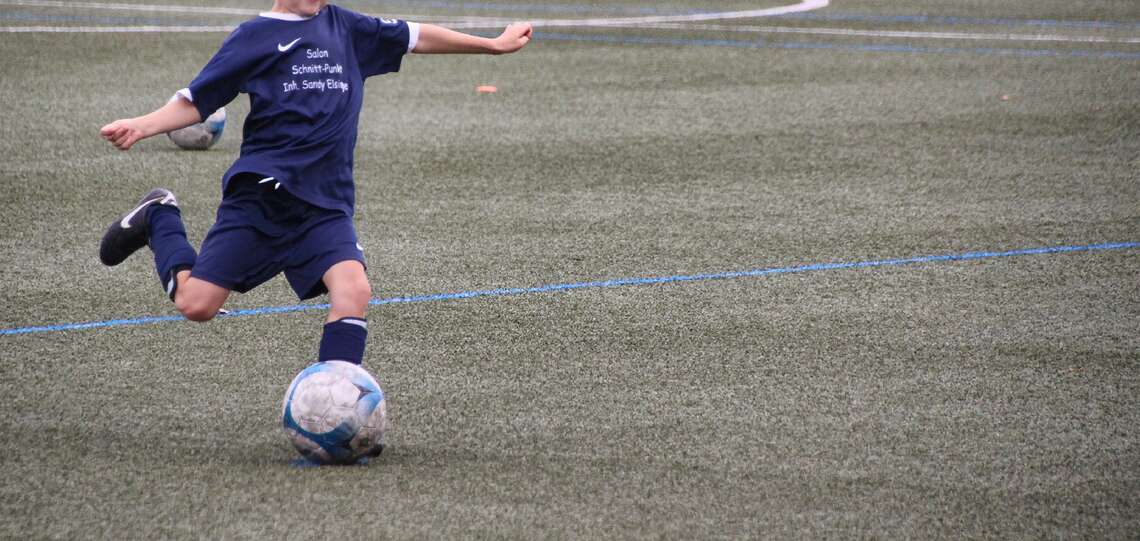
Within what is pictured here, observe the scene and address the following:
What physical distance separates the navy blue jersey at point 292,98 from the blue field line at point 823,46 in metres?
9.72

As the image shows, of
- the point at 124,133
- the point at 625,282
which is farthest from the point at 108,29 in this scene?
the point at 124,133

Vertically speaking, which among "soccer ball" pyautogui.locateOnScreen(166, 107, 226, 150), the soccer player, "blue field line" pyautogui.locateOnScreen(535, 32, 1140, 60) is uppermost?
the soccer player

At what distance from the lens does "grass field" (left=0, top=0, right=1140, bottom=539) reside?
4285mm

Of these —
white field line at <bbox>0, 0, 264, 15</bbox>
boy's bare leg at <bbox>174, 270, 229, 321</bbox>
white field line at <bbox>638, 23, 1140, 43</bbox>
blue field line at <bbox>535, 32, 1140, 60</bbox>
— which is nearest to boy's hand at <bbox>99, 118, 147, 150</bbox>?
boy's bare leg at <bbox>174, 270, 229, 321</bbox>

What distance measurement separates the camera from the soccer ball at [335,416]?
451 cm

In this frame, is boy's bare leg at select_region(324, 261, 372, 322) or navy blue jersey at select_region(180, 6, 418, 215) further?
navy blue jersey at select_region(180, 6, 418, 215)

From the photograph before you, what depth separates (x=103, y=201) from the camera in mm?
8172

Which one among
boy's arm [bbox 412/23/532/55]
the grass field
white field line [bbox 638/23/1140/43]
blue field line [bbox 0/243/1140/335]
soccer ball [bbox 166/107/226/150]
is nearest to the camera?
the grass field

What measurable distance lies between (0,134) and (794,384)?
660 cm

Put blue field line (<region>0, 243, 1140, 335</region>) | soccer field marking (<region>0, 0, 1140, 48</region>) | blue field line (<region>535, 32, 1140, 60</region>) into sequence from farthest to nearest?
soccer field marking (<region>0, 0, 1140, 48</region>) < blue field line (<region>535, 32, 1140, 60</region>) < blue field line (<region>0, 243, 1140, 335</region>)

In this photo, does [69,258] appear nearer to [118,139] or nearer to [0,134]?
[118,139]

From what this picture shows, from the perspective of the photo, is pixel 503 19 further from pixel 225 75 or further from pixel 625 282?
pixel 225 75

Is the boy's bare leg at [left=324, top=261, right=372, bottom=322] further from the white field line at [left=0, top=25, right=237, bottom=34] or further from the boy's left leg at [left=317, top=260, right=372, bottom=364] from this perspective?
the white field line at [left=0, top=25, right=237, bottom=34]

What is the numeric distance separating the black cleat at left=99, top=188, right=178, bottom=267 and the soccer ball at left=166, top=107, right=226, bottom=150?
3.84 meters
